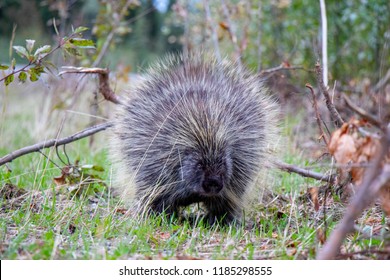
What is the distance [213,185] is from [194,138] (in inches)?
18.5

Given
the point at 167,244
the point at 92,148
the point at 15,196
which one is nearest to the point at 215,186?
the point at 167,244

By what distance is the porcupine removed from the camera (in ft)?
15.6

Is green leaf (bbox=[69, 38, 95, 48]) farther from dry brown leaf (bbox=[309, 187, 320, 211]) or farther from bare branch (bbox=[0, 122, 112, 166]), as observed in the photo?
dry brown leaf (bbox=[309, 187, 320, 211])

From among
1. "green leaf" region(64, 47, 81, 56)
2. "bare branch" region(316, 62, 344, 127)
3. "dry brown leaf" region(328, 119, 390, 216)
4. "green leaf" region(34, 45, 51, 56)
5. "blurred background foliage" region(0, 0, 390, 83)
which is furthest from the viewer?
"blurred background foliage" region(0, 0, 390, 83)

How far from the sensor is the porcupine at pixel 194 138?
187 inches

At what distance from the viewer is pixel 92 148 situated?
845cm

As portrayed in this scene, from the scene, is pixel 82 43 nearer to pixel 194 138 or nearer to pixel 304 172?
pixel 194 138

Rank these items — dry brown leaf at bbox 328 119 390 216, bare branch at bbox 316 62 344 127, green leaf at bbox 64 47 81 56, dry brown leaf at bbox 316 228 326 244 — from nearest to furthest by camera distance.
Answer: dry brown leaf at bbox 328 119 390 216 < dry brown leaf at bbox 316 228 326 244 < bare branch at bbox 316 62 344 127 < green leaf at bbox 64 47 81 56

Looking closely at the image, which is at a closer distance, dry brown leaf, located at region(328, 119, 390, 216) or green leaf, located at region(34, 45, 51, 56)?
dry brown leaf, located at region(328, 119, 390, 216)

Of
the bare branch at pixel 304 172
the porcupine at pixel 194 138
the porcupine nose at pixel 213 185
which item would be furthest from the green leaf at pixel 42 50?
the bare branch at pixel 304 172

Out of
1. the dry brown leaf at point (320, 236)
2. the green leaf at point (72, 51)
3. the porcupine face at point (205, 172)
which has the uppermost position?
the green leaf at point (72, 51)

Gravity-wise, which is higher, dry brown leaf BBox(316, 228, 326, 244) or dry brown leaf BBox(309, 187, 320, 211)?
dry brown leaf BBox(309, 187, 320, 211)

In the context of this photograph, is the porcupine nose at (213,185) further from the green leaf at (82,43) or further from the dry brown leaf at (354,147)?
the dry brown leaf at (354,147)

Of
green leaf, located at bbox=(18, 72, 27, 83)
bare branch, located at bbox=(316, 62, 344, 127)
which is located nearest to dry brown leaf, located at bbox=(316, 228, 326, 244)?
bare branch, located at bbox=(316, 62, 344, 127)
